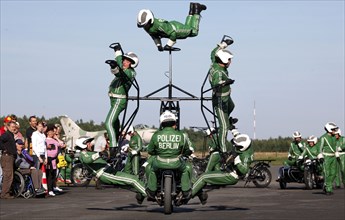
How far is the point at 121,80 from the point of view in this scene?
702 inches

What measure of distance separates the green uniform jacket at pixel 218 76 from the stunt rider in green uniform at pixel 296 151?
17634 mm

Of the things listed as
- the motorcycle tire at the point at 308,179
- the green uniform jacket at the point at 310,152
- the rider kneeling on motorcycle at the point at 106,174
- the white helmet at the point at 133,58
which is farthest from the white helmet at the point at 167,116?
the green uniform jacket at the point at 310,152

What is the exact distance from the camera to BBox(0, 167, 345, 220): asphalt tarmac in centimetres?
Result: 1978

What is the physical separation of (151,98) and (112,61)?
1207 mm

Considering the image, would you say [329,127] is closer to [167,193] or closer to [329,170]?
[329,170]

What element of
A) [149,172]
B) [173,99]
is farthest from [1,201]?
[173,99]

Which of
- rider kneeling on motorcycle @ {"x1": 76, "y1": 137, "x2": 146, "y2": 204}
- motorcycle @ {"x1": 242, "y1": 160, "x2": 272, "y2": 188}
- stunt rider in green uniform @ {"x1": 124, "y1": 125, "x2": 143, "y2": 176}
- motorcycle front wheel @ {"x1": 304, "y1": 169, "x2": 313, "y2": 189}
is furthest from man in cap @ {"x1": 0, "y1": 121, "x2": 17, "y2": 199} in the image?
motorcycle front wheel @ {"x1": 304, "y1": 169, "x2": 313, "y2": 189}

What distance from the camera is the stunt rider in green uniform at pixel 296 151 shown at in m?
35.7

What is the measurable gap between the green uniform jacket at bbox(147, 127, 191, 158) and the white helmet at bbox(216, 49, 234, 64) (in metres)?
1.66

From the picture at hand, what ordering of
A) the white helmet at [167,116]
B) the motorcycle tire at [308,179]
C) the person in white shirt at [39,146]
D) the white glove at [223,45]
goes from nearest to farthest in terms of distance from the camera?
1. the white helmet at [167,116]
2. the white glove at [223,45]
3. the person in white shirt at [39,146]
4. the motorcycle tire at [308,179]

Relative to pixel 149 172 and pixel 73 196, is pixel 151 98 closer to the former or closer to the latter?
pixel 149 172

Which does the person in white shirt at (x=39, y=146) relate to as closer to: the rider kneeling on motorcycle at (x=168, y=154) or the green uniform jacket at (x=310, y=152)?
the rider kneeling on motorcycle at (x=168, y=154)

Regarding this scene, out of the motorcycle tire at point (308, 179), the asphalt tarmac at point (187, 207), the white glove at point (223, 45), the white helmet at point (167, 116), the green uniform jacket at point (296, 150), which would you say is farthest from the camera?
the green uniform jacket at point (296, 150)

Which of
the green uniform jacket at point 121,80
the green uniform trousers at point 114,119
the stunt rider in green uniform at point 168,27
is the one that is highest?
the stunt rider in green uniform at point 168,27
